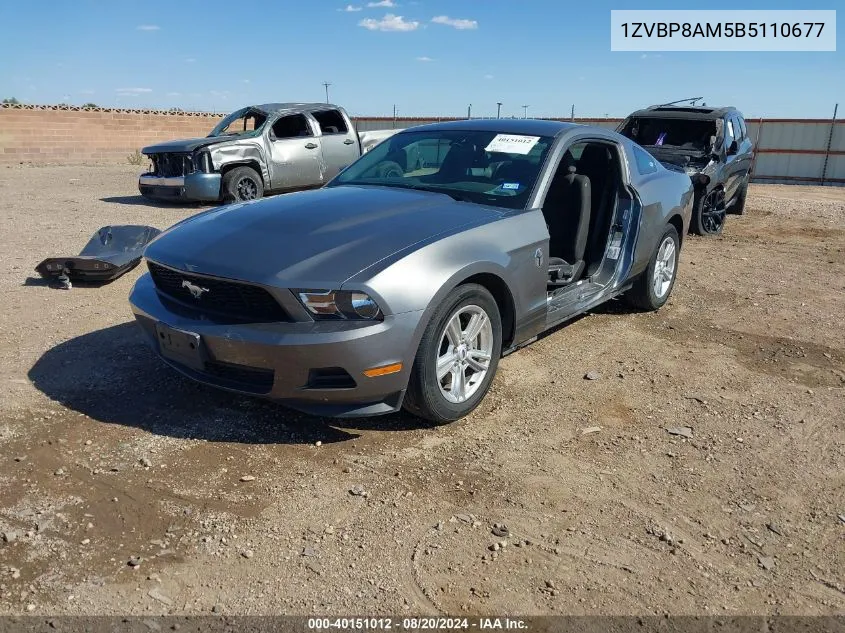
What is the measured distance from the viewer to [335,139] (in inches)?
492

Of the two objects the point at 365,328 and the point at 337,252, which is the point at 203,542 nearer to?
the point at 365,328

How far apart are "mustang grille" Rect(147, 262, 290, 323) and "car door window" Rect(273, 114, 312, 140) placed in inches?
345

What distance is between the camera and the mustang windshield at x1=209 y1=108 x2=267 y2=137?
11.7m

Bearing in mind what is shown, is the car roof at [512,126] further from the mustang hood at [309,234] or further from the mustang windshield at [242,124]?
the mustang windshield at [242,124]

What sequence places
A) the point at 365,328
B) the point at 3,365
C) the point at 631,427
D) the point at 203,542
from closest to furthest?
the point at 203,542, the point at 365,328, the point at 631,427, the point at 3,365

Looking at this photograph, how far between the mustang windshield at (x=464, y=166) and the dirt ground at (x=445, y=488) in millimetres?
1208

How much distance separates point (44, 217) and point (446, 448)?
9127 mm

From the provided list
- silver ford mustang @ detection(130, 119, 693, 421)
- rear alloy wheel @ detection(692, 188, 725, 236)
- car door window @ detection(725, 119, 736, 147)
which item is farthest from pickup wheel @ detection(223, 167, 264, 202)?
car door window @ detection(725, 119, 736, 147)

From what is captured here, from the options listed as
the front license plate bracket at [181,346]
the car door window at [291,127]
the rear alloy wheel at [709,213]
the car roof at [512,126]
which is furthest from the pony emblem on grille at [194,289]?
the car door window at [291,127]

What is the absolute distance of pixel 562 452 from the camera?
350 cm

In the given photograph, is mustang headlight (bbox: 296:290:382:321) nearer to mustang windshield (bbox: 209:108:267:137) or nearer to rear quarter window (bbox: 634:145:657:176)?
rear quarter window (bbox: 634:145:657:176)

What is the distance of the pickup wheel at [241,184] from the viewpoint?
11.0 metres

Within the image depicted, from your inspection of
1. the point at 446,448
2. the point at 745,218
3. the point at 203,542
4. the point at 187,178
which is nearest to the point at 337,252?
the point at 446,448

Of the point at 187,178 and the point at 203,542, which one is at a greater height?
the point at 187,178
